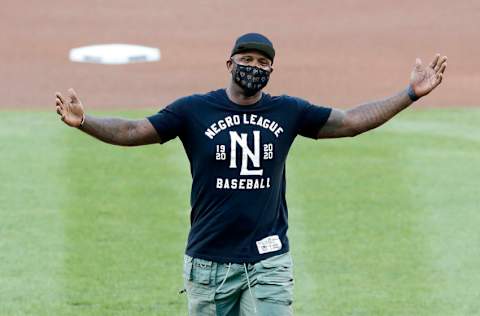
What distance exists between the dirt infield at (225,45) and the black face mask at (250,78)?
38.2 feet

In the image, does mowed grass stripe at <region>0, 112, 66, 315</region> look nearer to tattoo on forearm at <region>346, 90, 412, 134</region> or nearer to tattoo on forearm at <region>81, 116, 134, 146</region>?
tattoo on forearm at <region>81, 116, 134, 146</region>

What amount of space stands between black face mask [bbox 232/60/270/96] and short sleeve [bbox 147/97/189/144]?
333mm

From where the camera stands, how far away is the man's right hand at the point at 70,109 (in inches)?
280

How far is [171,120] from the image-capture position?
23.8ft

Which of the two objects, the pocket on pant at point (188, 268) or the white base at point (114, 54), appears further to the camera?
the white base at point (114, 54)

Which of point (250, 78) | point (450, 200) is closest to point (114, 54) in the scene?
point (450, 200)

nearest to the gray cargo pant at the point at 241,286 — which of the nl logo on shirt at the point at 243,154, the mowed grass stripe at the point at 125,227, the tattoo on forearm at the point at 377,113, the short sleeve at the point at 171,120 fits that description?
the nl logo on shirt at the point at 243,154

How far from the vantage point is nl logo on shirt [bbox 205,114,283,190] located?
7.13 m

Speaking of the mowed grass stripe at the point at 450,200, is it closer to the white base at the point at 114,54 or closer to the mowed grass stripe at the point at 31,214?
the mowed grass stripe at the point at 31,214

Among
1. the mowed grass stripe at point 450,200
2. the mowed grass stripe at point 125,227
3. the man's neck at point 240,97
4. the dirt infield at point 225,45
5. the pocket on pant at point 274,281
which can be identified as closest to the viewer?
the pocket on pant at point 274,281

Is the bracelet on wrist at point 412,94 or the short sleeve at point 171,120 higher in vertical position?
the bracelet on wrist at point 412,94

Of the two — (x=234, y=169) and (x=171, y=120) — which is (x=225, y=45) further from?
(x=234, y=169)

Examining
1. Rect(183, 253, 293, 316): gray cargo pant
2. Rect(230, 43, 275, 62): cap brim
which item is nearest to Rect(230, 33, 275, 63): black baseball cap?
Rect(230, 43, 275, 62): cap brim

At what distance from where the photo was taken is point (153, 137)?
288 inches
